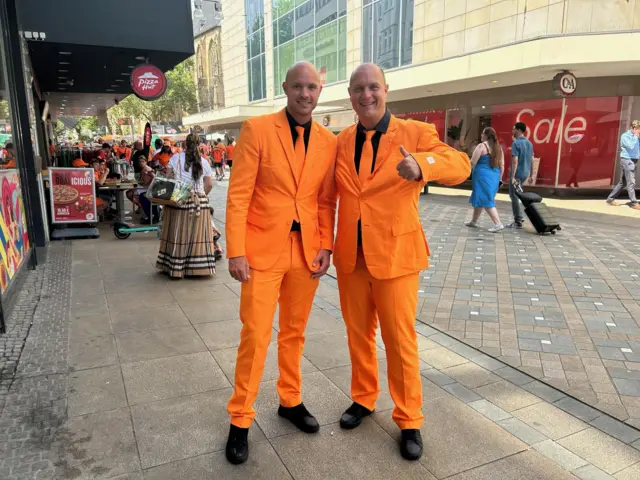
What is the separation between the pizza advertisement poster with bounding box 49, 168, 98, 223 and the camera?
27.9 ft

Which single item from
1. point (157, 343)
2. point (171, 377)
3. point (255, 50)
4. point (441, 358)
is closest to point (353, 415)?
point (441, 358)

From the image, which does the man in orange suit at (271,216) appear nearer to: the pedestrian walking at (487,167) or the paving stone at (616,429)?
the paving stone at (616,429)

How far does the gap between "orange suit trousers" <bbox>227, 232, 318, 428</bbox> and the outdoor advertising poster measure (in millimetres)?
2992

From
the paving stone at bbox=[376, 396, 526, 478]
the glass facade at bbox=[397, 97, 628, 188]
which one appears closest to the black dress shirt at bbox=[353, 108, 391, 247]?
the paving stone at bbox=[376, 396, 526, 478]

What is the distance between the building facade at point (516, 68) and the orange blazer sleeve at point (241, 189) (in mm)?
12523

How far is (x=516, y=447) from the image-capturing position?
2709 millimetres

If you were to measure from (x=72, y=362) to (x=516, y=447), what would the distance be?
3.08 m

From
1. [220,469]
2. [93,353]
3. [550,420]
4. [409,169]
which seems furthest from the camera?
[93,353]

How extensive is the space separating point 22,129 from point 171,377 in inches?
204

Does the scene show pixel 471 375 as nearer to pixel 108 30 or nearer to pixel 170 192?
pixel 170 192

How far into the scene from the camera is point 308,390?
330 cm

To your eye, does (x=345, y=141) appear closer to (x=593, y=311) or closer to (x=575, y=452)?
(x=575, y=452)

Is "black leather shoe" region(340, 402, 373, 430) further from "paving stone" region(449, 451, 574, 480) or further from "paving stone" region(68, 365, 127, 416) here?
"paving stone" region(68, 365, 127, 416)

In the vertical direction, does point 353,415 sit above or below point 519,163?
below
